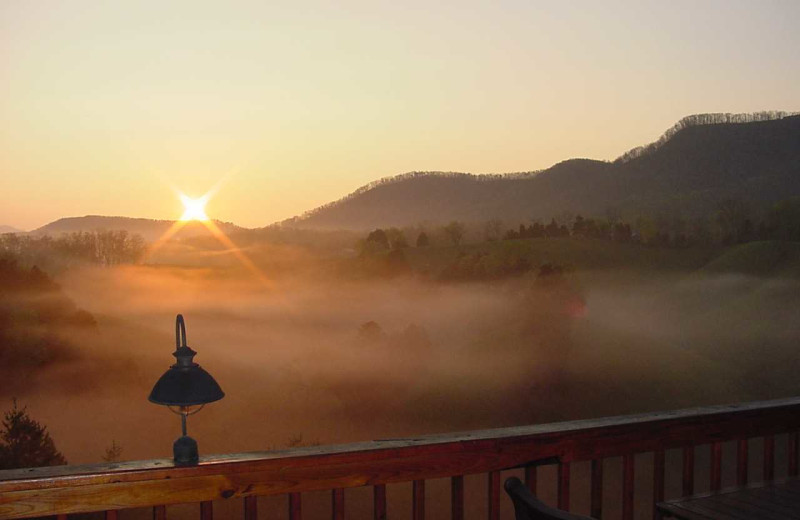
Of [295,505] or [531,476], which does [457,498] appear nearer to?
[531,476]

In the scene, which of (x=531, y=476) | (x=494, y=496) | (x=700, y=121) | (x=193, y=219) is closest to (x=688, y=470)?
(x=531, y=476)

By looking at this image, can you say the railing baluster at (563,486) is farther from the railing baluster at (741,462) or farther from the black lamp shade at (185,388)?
the black lamp shade at (185,388)

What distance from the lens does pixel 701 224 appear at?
16703mm

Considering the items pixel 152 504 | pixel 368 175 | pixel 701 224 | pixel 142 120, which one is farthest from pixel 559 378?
pixel 152 504

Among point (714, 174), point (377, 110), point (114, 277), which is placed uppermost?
point (377, 110)

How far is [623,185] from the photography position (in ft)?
55.2

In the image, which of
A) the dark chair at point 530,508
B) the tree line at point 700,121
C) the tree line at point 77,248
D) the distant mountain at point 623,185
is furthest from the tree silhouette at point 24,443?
the dark chair at point 530,508

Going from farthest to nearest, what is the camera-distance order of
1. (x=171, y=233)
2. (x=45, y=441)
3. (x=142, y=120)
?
1. (x=45, y=441)
2. (x=171, y=233)
3. (x=142, y=120)

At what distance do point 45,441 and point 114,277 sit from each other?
170 inches

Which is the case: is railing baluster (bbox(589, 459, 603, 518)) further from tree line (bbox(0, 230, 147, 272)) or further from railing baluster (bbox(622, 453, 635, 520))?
tree line (bbox(0, 230, 147, 272))

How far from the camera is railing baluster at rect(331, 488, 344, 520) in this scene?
1788 millimetres

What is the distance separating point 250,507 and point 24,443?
1624cm

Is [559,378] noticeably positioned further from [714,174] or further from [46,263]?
[46,263]

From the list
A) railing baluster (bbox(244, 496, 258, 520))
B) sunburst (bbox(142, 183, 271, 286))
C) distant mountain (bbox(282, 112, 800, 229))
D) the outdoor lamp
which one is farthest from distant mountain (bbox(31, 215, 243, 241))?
railing baluster (bbox(244, 496, 258, 520))
